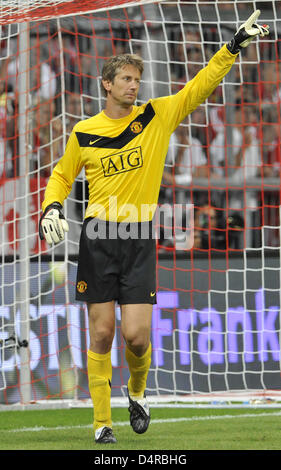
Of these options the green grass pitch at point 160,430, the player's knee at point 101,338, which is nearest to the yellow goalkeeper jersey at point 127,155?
the player's knee at point 101,338

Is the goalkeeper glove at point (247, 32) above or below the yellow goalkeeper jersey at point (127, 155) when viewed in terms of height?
above

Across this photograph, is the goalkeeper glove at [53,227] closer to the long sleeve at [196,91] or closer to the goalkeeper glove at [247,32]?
the long sleeve at [196,91]

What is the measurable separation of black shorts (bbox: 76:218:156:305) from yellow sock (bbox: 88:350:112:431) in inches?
13.7

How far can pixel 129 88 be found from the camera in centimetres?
517

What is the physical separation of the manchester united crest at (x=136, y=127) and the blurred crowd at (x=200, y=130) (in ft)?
10.5

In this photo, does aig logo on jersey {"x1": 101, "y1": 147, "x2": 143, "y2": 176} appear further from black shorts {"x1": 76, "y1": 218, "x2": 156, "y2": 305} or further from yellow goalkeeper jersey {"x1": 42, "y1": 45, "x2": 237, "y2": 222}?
black shorts {"x1": 76, "y1": 218, "x2": 156, "y2": 305}

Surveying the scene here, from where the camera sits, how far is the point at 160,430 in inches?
237

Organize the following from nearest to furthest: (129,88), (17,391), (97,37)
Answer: (129,88)
(17,391)
(97,37)

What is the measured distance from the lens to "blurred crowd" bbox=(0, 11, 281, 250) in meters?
8.75

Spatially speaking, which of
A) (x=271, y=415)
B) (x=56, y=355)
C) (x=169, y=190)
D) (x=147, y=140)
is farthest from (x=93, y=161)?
(x=169, y=190)

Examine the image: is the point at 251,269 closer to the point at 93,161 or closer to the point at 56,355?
the point at 56,355

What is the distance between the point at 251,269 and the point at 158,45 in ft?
7.91

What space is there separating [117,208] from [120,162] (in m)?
0.24

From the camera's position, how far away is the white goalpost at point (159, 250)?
8.05 meters
